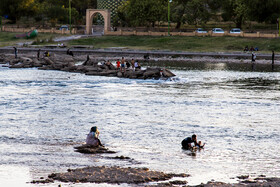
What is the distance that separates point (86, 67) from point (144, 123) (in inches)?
1282

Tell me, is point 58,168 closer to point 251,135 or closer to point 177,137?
point 177,137

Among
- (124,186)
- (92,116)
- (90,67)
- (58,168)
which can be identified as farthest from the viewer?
(90,67)

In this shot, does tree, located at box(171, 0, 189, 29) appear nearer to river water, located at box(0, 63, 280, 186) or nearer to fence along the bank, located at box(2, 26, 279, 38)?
fence along the bank, located at box(2, 26, 279, 38)

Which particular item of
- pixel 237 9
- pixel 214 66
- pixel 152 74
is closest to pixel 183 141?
pixel 152 74

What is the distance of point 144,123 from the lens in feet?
98.3

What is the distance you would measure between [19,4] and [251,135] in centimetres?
9952

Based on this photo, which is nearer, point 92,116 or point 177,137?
point 177,137

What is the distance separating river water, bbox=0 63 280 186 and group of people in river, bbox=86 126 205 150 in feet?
1.61

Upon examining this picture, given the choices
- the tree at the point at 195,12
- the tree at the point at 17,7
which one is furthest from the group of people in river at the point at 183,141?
the tree at the point at 17,7

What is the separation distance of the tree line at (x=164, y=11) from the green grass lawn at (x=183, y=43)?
327 inches

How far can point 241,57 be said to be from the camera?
76.3m

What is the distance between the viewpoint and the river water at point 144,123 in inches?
Result: 800

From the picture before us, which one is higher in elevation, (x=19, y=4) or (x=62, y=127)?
(x=19, y=4)

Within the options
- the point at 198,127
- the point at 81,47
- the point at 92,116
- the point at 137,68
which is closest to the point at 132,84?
the point at 137,68
